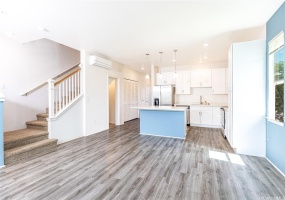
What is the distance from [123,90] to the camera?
719cm

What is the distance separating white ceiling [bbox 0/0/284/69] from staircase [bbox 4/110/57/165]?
2.41m

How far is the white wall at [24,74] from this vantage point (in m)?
3.99

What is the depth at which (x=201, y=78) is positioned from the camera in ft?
21.8

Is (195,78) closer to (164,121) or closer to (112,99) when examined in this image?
(164,121)

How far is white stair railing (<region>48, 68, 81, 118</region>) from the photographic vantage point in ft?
13.0

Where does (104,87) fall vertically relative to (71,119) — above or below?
above

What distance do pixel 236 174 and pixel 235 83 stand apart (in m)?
1.89

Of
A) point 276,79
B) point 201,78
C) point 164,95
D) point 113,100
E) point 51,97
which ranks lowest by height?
point 113,100

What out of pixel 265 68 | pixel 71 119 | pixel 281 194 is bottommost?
pixel 281 194

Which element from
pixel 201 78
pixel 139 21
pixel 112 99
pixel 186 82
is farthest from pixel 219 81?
pixel 112 99

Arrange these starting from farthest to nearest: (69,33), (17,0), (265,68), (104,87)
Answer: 1. (104,87)
2. (69,33)
3. (265,68)
4. (17,0)

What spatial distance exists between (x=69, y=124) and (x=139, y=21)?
3.41m

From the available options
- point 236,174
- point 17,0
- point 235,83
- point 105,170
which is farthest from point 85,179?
point 235,83

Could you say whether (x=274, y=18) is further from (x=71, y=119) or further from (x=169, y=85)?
(x=71, y=119)
